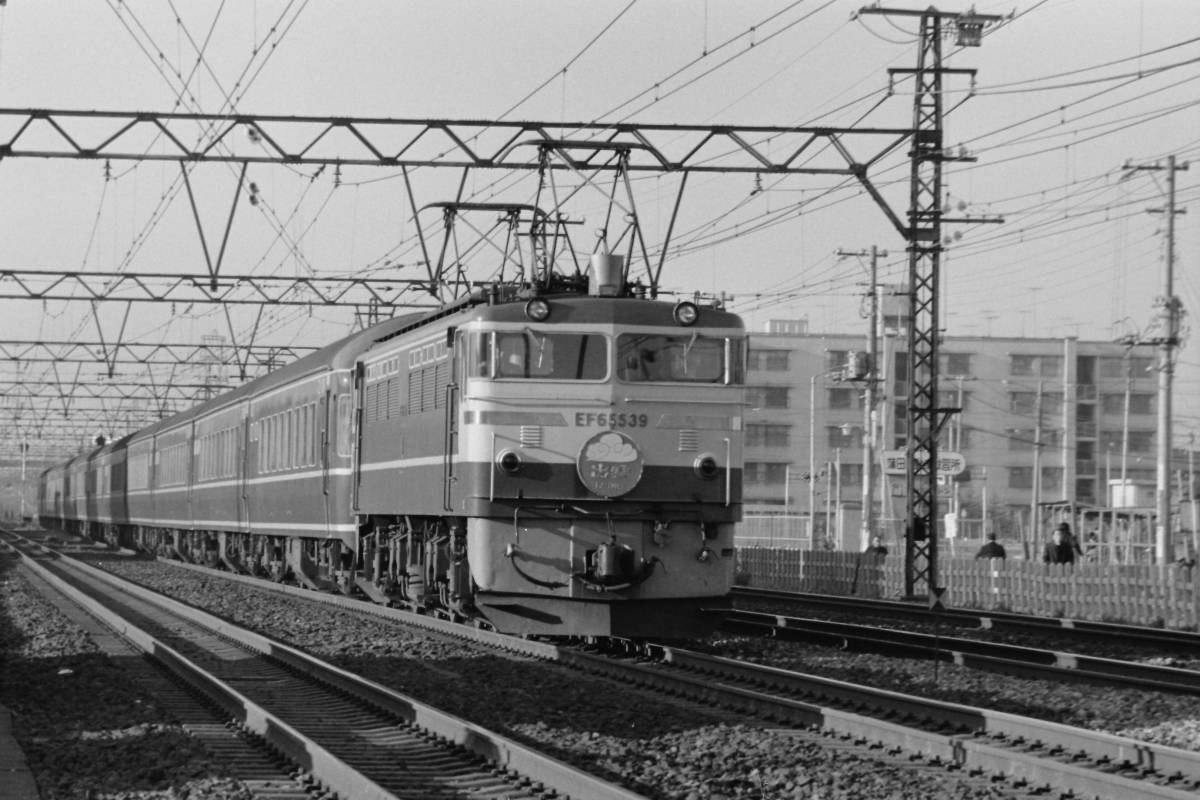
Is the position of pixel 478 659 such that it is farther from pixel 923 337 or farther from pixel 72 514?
pixel 72 514

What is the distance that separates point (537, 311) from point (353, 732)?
5.43 metres

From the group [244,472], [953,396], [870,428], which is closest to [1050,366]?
[953,396]

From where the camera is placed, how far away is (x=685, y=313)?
1642 cm

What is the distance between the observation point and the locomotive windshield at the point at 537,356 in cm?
1609

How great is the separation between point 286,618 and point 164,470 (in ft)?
73.9

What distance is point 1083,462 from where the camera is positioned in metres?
91.0

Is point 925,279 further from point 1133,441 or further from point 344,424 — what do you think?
point 1133,441

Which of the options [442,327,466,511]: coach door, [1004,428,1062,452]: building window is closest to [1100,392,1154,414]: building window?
[1004,428,1062,452]: building window

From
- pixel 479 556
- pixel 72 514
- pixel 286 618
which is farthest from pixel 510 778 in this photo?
pixel 72 514

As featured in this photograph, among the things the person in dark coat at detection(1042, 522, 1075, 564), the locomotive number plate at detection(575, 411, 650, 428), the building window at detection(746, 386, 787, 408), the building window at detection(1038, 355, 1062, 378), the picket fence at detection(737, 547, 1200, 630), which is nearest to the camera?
the locomotive number plate at detection(575, 411, 650, 428)

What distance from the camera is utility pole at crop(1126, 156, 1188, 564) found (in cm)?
3797

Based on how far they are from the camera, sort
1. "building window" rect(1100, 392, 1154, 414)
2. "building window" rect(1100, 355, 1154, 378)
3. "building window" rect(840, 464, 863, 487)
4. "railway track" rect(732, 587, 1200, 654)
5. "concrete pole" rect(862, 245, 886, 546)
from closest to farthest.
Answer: "railway track" rect(732, 587, 1200, 654), "concrete pole" rect(862, 245, 886, 546), "building window" rect(840, 464, 863, 487), "building window" rect(1100, 392, 1154, 414), "building window" rect(1100, 355, 1154, 378)

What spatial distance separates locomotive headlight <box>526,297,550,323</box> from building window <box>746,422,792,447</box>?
6941cm

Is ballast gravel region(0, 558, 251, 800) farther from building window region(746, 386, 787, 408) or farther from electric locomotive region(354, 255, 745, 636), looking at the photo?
building window region(746, 386, 787, 408)
